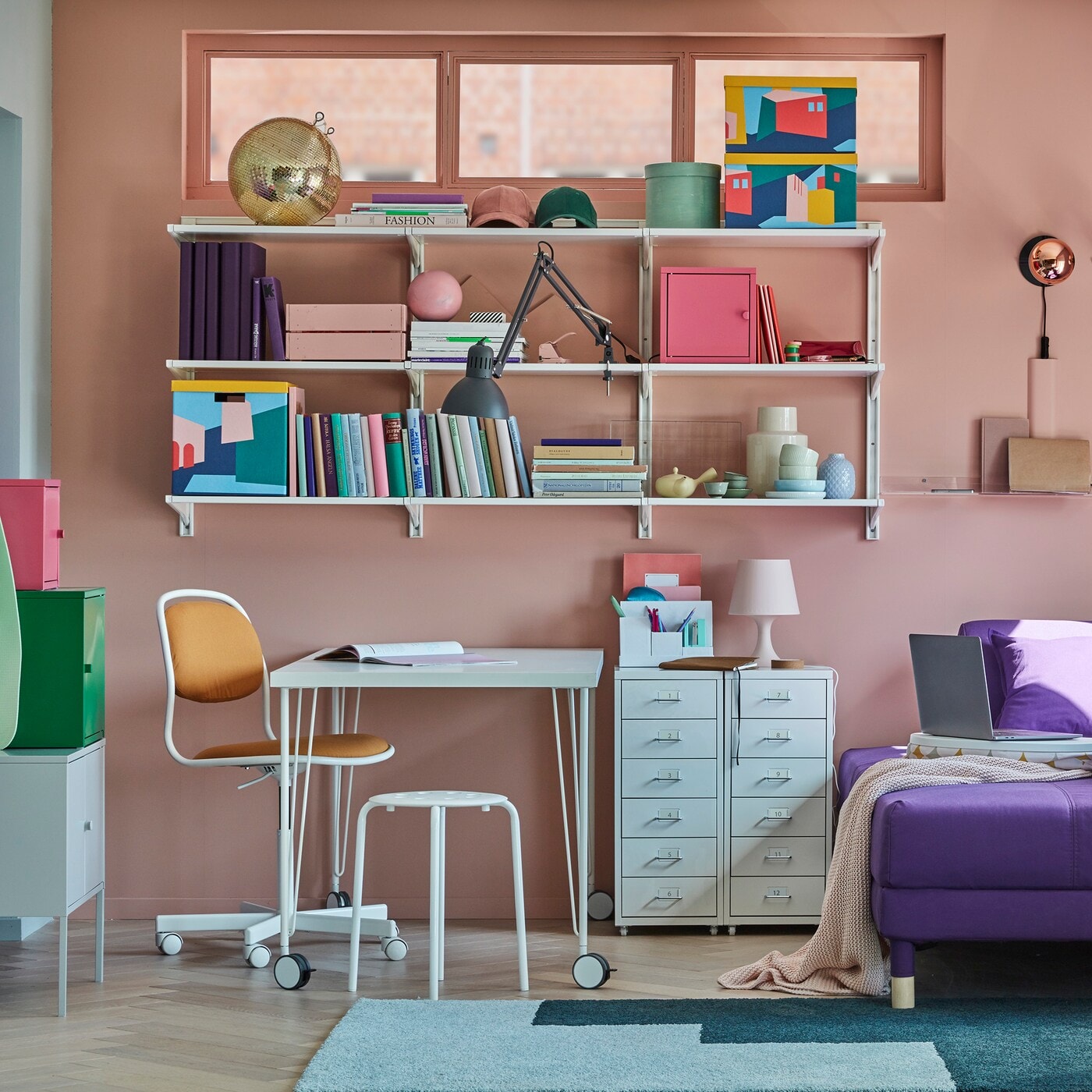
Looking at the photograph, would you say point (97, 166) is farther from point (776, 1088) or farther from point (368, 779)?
point (776, 1088)

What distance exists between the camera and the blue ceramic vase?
3.82 metres

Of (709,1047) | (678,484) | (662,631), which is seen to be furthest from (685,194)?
(709,1047)

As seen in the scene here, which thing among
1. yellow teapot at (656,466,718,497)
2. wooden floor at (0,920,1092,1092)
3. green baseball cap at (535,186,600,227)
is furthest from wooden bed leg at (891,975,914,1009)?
green baseball cap at (535,186,600,227)

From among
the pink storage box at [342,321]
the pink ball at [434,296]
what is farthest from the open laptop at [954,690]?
the pink storage box at [342,321]

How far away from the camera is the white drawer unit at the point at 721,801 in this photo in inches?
143

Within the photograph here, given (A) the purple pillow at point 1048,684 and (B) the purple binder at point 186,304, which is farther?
(B) the purple binder at point 186,304

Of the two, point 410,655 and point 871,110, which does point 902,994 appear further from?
point 871,110

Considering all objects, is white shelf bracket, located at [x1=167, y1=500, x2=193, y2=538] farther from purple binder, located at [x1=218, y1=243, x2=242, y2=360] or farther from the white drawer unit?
the white drawer unit

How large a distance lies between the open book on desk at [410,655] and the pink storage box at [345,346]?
902 millimetres

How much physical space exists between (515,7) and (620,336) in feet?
3.60

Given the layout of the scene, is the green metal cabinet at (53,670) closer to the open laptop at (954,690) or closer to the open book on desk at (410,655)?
the open book on desk at (410,655)

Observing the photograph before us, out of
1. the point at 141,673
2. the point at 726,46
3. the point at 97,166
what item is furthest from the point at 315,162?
the point at 141,673

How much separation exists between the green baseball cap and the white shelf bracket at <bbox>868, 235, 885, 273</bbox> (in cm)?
88

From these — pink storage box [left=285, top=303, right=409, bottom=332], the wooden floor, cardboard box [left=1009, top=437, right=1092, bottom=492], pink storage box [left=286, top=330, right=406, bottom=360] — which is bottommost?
the wooden floor
